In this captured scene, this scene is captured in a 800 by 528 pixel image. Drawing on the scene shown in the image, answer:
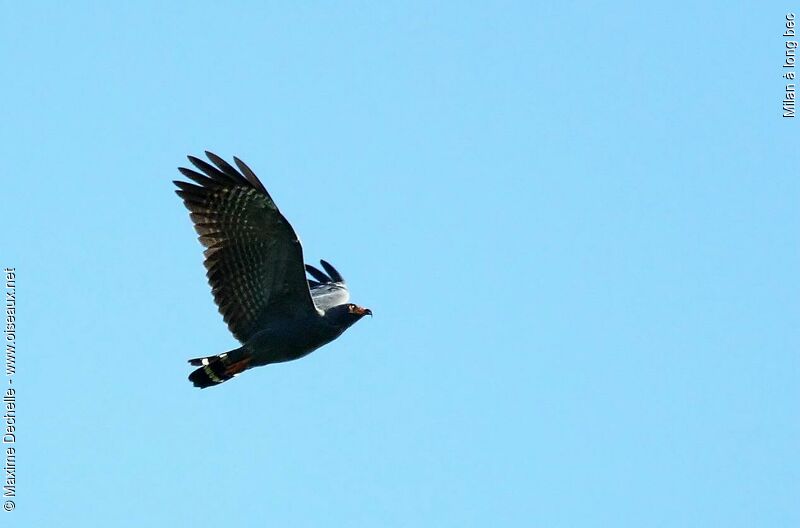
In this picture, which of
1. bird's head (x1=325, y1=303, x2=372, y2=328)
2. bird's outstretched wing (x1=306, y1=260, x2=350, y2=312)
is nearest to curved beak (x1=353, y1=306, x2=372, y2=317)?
bird's head (x1=325, y1=303, x2=372, y2=328)

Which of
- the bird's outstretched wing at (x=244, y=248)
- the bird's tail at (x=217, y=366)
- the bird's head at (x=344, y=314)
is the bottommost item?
the bird's tail at (x=217, y=366)

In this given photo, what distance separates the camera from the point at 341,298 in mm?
19406

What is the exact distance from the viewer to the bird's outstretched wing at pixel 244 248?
1678 cm

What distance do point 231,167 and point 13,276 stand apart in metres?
4.61

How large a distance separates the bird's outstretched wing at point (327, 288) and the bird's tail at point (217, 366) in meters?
1.68

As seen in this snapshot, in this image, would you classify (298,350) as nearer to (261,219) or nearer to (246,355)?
(246,355)

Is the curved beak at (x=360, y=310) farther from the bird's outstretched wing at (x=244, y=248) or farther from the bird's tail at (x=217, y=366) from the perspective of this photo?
the bird's tail at (x=217, y=366)

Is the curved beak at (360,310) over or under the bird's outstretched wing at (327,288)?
under

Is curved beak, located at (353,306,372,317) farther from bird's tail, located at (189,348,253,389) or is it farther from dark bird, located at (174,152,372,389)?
bird's tail, located at (189,348,253,389)

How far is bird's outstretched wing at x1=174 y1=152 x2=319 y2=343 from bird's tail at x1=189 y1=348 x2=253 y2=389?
225 millimetres

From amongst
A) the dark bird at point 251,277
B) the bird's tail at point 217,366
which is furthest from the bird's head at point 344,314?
the bird's tail at point 217,366

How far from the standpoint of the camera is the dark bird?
55.3 ft

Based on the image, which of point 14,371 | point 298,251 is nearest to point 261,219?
point 298,251

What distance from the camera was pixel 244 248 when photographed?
1705 centimetres
